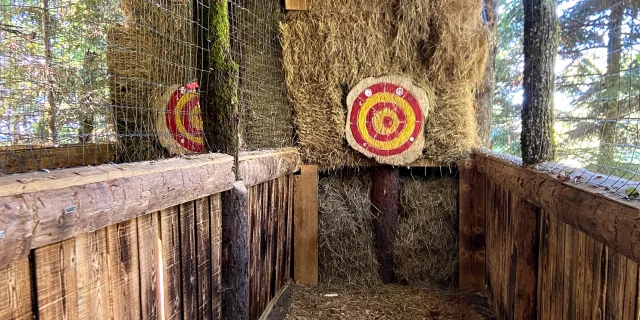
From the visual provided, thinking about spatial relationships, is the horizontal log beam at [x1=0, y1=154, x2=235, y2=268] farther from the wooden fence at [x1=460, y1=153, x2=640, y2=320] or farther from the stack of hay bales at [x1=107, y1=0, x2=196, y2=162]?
the wooden fence at [x1=460, y1=153, x2=640, y2=320]

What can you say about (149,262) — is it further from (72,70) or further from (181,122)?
(181,122)

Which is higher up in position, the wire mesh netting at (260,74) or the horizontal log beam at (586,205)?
the wire mesh netting at (260,74)

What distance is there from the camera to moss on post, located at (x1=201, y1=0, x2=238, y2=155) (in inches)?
85.6

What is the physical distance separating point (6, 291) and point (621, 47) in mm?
1649

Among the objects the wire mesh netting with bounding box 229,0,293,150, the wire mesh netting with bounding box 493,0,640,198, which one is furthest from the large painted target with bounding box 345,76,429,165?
the wire mesh netting with bounding box 493,0,640,198

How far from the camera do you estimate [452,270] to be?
3.93 meters

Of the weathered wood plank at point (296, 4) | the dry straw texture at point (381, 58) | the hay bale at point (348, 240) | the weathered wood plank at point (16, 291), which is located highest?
the weathered wood plank at point (296, 4)

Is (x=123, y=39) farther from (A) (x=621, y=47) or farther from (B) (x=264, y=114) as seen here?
(A) (x=621, y=47)

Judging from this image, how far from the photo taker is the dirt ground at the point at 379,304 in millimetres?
3326

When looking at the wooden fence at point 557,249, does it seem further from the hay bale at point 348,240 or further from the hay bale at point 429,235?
the hay bale at point 348,240

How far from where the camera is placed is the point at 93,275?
49.3 inches

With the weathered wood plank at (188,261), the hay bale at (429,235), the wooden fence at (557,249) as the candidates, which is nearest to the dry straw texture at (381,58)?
the hay bale at (429,235)

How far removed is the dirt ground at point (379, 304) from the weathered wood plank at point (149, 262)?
164 centimetres

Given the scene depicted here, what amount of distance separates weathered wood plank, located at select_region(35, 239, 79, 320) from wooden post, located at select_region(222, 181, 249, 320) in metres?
1.07
